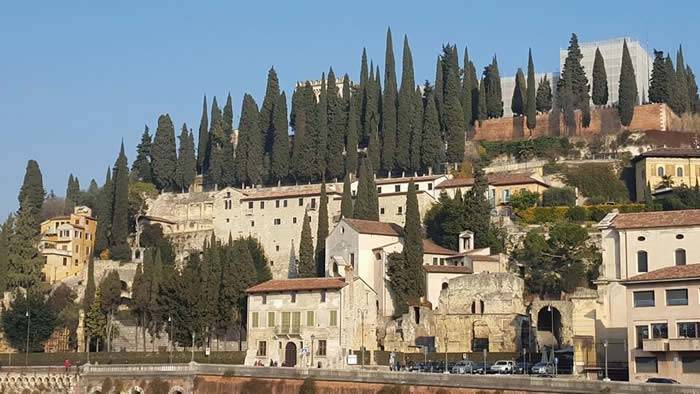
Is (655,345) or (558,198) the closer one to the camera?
(655,345)

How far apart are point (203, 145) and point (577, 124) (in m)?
35.0

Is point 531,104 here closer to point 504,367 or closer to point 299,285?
point 299,285

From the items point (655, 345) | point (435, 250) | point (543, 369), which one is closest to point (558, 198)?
point (435, 250)

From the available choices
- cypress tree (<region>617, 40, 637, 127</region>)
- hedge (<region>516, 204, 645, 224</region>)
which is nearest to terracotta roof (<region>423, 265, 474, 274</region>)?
hedge (<region>516, 204, 645, 224</region>)

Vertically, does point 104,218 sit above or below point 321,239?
above

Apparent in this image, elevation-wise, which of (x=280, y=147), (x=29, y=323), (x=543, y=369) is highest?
(x=280, y=147)

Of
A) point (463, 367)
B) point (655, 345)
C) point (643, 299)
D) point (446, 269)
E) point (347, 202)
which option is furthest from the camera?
point (347, 202)

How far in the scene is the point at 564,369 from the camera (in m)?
52.7

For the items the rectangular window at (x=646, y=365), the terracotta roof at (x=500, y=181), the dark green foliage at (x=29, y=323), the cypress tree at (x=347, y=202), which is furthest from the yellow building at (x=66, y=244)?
the rectangular window at (x=646, y=365)

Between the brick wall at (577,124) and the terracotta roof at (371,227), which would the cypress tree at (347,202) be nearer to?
the terracotta roof at (371,227)

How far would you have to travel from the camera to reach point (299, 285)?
67812 millimetres

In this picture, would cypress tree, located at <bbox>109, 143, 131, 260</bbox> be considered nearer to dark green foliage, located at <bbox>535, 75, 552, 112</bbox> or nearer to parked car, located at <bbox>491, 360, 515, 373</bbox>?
dark green foliage, located at <bbox>535, 75, 552, 112</bbox>

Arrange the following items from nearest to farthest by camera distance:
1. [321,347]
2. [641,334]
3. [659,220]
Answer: [641,334], [659,220], [321,347]

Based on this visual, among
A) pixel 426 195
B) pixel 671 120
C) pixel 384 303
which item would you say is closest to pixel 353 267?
pixel 384 303
